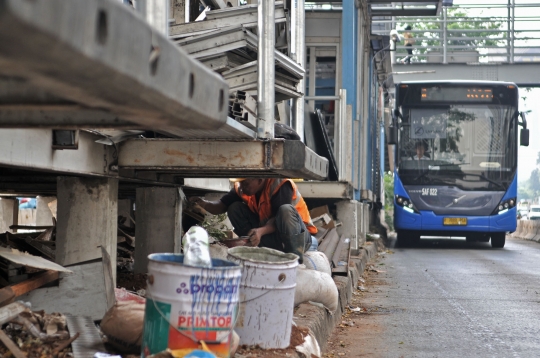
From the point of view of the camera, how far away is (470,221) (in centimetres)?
1827

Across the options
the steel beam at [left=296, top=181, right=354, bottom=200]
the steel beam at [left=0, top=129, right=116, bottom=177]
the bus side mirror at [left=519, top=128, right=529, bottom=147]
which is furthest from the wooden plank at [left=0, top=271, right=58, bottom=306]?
the bus side mirror at [left=519, top=128, right=529, bottom=147]

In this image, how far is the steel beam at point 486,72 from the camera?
2730 centimetres

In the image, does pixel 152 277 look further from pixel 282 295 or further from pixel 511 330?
pixel 511 330

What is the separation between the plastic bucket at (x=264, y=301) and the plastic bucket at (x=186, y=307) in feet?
2.72

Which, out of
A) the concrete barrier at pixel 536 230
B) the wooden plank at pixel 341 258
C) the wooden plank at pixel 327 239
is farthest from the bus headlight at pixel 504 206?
the concrete barrier at pixel 536 230

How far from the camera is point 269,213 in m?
6.96

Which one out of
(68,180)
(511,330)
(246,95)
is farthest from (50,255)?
(511,330)

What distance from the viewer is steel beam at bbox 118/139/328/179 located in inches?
Result: 196

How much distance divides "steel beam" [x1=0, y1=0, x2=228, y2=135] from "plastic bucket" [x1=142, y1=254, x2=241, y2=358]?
1434 millimetres

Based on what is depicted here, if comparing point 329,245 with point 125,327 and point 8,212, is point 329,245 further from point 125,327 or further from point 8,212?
point 125,327

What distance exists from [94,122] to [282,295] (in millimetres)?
2210

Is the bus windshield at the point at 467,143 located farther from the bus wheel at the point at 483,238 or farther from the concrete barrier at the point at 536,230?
the concrete barrier at the point at 536,230

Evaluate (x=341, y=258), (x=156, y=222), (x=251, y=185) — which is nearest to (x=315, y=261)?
(x=251, y=185)

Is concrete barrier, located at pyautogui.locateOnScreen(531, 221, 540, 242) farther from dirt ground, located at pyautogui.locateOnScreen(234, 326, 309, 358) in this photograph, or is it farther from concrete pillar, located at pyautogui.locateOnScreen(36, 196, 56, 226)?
dirt ground, located at pyautogui.locateOnScreen(234, 326, 309, 358)
